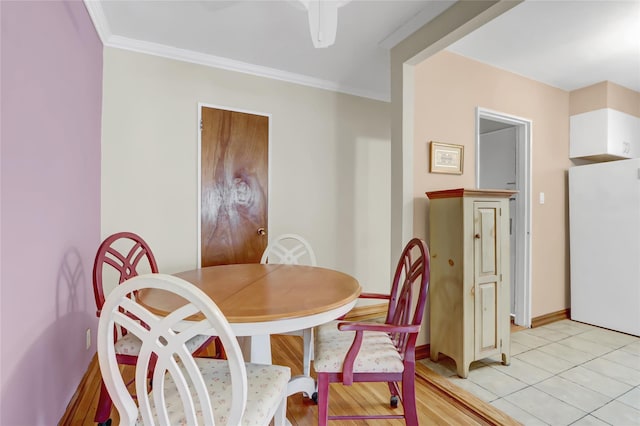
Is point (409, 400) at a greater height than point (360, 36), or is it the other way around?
point (360, 36)

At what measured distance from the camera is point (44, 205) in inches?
52.6

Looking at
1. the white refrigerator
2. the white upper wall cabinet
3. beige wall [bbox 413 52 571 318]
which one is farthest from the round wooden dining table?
the white upper wall cabinet

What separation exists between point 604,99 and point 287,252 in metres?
3.46

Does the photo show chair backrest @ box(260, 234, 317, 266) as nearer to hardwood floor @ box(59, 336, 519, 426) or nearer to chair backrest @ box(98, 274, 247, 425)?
hardwood floor @ box(59, 336, 519, 426)

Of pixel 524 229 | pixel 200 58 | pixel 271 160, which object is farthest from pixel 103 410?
pixel 524 229

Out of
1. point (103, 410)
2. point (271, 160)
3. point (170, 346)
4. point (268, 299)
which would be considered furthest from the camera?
point (271, 160)

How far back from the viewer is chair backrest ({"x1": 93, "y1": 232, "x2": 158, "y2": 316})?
1.44 meters

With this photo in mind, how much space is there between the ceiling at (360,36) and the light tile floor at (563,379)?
95.6 inches

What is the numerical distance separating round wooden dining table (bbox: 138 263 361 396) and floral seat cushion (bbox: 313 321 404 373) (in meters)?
0.22

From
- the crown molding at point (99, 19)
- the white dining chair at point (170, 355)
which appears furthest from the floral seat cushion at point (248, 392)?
the crown molding at point (99, 19)

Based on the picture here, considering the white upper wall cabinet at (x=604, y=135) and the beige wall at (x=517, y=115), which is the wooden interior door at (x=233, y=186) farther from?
the white upper wall cabinet at (x=604, y=135)

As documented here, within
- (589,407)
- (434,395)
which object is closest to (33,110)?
(434,395)

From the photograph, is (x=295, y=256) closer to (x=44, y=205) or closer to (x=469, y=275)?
(x=469, y=275)

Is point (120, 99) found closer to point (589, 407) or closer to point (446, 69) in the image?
point (446, 69)
